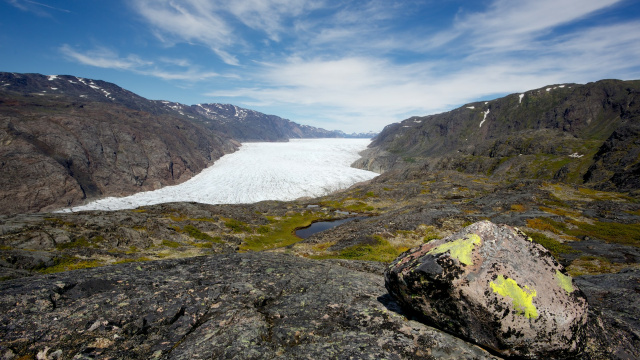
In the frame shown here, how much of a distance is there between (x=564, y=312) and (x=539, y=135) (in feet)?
566

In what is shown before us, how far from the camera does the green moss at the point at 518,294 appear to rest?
25.3 ft

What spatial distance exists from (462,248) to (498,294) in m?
1.65

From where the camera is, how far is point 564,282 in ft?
28.1

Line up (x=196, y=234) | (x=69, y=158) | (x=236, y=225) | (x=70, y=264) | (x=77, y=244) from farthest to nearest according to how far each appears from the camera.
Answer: (x=69, y=158), (x=236, y=225), (x=196, y=234), (x=77, y=244), (x=70, y=264)

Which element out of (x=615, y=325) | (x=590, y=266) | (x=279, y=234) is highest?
(x=615, y=325)

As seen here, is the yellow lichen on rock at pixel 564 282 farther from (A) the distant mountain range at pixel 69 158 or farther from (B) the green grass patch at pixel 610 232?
(A) the distant mountain range at pixel 69 158

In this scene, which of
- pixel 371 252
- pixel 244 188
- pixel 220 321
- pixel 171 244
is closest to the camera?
pixel 220 321

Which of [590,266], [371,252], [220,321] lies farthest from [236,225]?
[590,266]

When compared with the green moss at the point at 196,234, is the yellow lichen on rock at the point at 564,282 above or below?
above

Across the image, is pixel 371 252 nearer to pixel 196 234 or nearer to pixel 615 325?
pixel 615 325

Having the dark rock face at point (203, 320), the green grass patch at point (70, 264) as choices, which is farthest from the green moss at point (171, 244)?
the dark rock face at point (203, 320)

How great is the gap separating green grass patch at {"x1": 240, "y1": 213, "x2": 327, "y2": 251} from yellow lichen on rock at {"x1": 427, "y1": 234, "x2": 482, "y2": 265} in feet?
153

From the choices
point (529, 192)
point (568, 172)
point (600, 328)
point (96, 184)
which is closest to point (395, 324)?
point (600, 328)

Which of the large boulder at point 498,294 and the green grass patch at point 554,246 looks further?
the green grass patch at point 554,246
